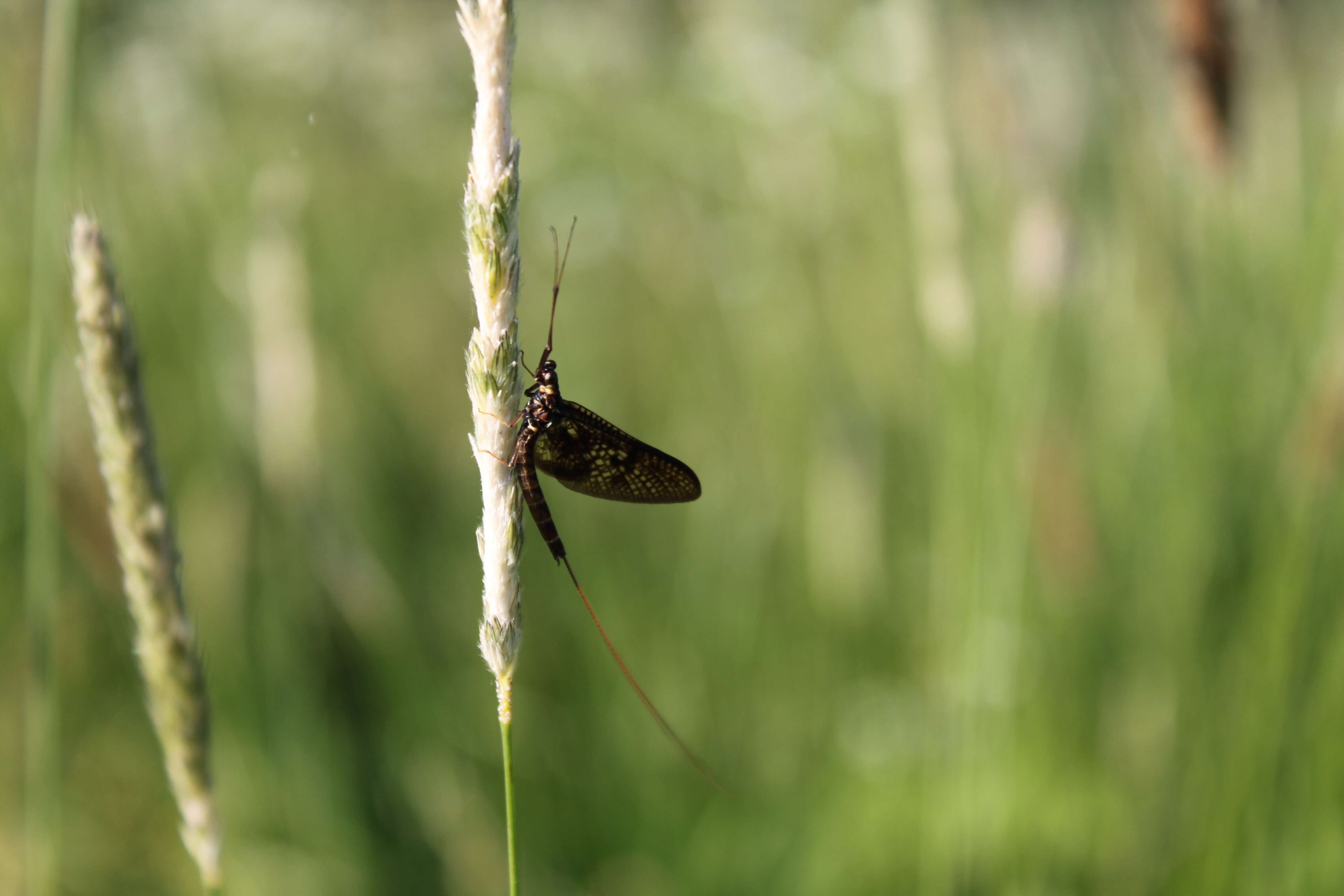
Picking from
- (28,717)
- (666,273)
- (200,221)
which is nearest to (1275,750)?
(28,717)

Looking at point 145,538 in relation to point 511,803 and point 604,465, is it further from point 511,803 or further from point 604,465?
point 604,465

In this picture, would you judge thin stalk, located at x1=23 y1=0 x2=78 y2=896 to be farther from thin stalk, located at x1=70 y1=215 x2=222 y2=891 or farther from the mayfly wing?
the mayfly wing

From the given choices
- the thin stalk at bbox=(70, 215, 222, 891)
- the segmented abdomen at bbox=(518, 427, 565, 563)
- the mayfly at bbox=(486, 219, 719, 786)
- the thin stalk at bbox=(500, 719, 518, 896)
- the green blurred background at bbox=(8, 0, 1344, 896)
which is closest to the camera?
the thin stalk at bbox=(500, 719, 518, 896)

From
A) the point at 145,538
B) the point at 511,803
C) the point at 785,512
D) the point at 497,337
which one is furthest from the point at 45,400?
the point at 785,512

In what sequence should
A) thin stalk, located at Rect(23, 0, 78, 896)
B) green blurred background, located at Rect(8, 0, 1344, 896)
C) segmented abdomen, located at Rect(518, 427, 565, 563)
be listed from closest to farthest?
1. thin stalk, located at Rect(23, 0, 78, 896)
2. segmented abdomen, located at Rect(518, 427, 565, 563)
3. green blurred background, located at Rect(8, 0, 1344, 896)

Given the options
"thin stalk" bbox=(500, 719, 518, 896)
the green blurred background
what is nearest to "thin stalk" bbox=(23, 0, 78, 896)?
the green blurred background

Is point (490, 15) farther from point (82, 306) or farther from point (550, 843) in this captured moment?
point (550, 843)
